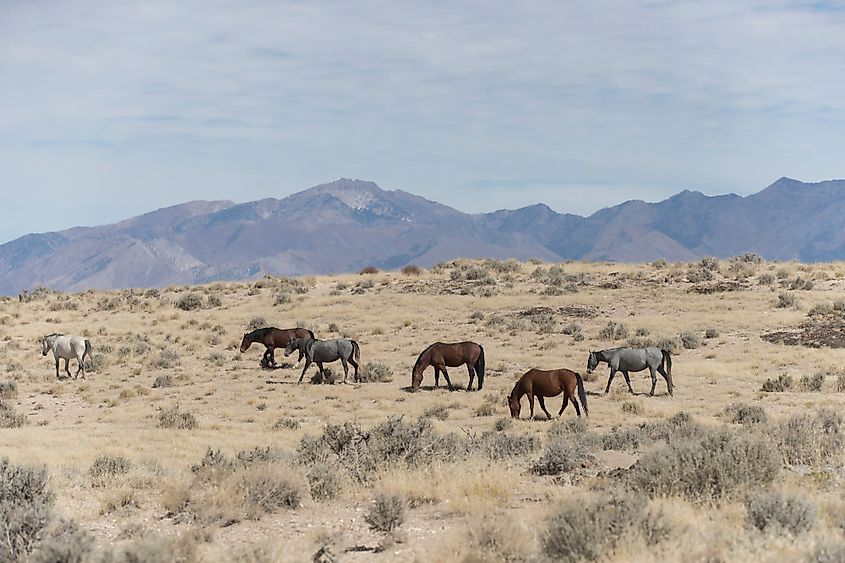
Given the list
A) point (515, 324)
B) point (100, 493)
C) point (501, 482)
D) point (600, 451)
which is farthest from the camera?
point (515, 324)

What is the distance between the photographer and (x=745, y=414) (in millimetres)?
17516

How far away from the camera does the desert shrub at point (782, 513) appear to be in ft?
23.9

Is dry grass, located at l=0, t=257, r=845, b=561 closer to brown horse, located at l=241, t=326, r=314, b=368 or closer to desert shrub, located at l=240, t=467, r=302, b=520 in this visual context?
desert shrub, located at l=240, t=467, r=302, b=520

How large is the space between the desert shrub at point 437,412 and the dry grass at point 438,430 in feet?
0.31

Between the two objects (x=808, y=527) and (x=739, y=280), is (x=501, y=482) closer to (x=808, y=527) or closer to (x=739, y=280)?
(x=808, y=527)

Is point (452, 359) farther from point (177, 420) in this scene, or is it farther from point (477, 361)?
point (177, 420)

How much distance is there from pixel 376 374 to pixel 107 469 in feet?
48.3

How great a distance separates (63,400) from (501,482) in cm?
1900

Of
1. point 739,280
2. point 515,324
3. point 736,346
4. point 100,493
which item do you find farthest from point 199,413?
point 739,280

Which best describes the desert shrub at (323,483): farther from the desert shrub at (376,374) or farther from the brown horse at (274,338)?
the brown horse at (274,338)

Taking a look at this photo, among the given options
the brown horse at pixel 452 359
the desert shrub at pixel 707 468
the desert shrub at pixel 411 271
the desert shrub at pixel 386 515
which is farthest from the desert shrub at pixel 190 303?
the desert shrub at pixel 707 468

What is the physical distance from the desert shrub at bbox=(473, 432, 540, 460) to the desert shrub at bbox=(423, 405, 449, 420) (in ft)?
21.0

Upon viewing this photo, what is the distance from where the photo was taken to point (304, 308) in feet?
144

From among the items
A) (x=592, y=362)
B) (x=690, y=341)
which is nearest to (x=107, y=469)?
(x=592, y=362)
